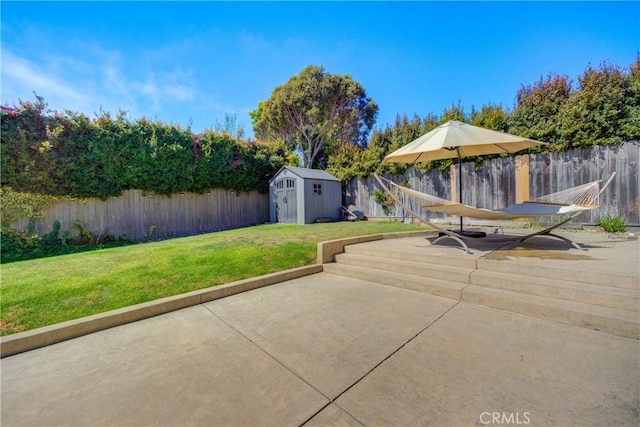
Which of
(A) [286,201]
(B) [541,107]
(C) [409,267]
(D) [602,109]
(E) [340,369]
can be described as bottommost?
(E) [340,369]

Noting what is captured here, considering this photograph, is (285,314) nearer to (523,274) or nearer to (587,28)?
(523,274)

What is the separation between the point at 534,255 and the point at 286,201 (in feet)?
27.1

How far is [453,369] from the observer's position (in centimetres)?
185

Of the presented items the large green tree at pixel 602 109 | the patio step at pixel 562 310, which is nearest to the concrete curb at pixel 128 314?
the patio step at pixel 562 310

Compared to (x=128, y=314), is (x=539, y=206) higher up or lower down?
higher up

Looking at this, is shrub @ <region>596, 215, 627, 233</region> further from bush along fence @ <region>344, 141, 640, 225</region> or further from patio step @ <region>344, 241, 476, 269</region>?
patio step @ <region>344, 241, 476, 269</region>

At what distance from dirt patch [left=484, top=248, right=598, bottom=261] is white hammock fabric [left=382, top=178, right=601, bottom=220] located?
1.82 ft

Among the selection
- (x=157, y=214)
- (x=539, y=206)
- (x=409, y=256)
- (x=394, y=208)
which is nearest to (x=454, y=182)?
(x=394, y=208)

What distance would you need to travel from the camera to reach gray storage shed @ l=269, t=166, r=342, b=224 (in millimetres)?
10117

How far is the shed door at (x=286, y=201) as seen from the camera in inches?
408

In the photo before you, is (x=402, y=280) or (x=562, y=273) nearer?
(x=562, y=273)

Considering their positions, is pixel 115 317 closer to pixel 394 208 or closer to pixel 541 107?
pixel 394 208

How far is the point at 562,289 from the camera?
2.80m

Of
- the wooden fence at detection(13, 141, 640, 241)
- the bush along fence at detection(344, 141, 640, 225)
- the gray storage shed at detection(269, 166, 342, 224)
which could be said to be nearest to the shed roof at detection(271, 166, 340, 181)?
the gray storage shed at detection(269, 166, 342, 224)
